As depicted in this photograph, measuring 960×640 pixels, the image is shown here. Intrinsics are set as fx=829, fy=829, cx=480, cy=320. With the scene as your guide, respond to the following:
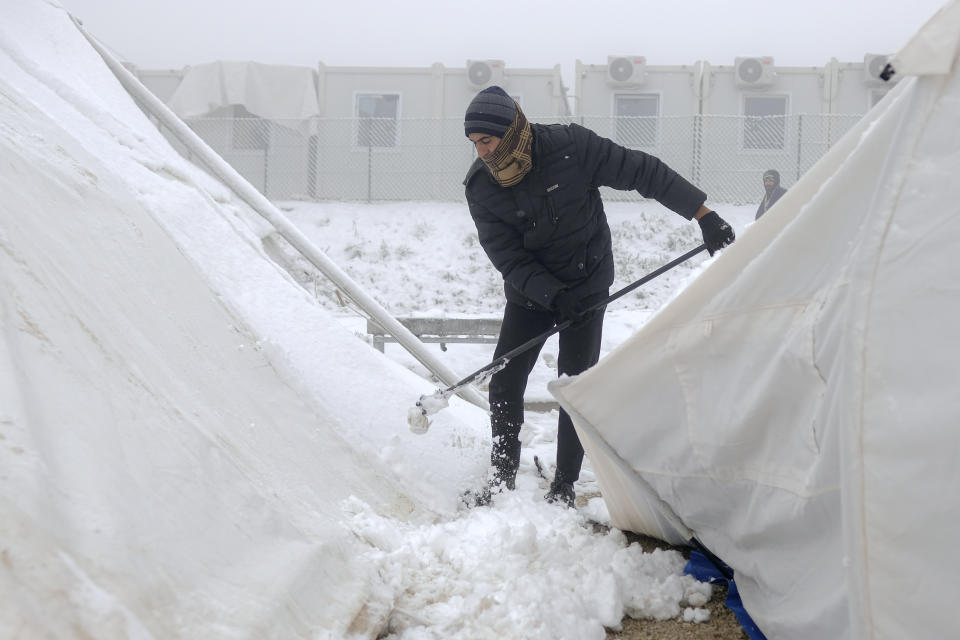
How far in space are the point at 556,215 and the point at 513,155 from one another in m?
0.26

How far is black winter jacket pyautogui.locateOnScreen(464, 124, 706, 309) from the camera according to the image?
2.83 meters

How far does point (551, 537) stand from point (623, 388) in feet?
1.77

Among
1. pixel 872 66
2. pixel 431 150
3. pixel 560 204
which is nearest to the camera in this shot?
pixel 560 204

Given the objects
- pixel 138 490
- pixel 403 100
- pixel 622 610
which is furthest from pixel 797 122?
pixel 138 490

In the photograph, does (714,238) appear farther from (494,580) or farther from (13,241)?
(13,241)

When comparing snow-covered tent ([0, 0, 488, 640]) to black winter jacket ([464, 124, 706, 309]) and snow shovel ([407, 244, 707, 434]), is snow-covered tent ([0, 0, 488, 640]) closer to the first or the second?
snow shovel ([407, 244, 707, 434])

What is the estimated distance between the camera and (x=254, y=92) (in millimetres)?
13242

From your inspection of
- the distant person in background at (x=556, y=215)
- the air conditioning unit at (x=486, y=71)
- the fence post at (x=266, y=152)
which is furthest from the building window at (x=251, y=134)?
the distant person in background at (x=556, y=215)

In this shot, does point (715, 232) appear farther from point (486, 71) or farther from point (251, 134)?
point (251, 134)

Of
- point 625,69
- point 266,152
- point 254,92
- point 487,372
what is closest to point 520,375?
point 487,372

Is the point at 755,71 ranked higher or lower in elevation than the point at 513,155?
higher

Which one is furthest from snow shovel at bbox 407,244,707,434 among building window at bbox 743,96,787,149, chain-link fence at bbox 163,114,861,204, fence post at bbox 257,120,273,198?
fence post at bbox 257,120,273,198

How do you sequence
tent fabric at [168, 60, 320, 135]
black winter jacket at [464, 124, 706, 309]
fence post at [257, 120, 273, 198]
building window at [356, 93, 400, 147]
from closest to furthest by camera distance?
1. black winter jacket at [464, 124, 706, 309]
2. tent fabric at [168, 60, 320, 135]
3. building window at [356, 93, 400, 147]
4. fence post at [257, 120, 273, 198]

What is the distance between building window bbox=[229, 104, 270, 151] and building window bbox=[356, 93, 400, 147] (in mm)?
1500
